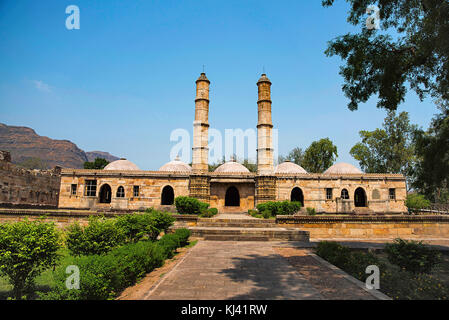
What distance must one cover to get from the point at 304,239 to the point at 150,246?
757 centimetres

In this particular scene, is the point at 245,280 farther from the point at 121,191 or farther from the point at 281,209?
the point at 121,191

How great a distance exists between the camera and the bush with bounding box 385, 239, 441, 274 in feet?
21.7

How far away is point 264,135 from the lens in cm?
2123

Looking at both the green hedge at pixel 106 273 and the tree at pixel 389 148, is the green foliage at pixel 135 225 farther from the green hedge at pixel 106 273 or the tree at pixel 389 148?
the tree at pixel 389 148

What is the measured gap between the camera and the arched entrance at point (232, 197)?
22.3 meters

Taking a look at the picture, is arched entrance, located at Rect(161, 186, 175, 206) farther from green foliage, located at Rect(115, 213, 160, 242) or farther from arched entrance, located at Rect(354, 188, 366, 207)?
arched entrance, located at Rect(354, 188, 366, 207)

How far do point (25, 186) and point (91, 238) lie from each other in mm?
18462

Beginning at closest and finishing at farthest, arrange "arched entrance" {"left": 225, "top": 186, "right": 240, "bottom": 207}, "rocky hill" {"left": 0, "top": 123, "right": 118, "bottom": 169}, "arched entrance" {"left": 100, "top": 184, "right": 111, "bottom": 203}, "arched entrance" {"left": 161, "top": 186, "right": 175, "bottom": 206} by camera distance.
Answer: "arched entrance" {"left": 225, "top": 186, "right": 240, "bottom": 207} < "arched entrance" {"left": 100, "top": 184, "right": 111, "bottom": 203} < "arched entrance" {"left": 161, "top": 186, "right": 175, "bottom": 206} < "rocky hill" {"left": 0, "top": 123, "right": 118, "bottom": 169}

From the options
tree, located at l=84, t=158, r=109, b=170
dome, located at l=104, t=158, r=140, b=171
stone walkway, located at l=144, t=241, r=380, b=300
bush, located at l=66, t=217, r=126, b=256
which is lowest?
stone walkway, located at l=144, t=241, r=380, b=300

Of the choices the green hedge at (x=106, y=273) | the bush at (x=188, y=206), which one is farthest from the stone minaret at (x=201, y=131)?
→ the green hedge at (x=106, y=273)

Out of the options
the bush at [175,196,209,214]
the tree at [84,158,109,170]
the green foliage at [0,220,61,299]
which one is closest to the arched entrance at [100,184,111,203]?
the bush at [175,196,209,214]

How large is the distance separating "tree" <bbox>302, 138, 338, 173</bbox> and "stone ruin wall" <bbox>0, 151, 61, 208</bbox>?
34.6m

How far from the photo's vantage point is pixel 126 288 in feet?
17.8
